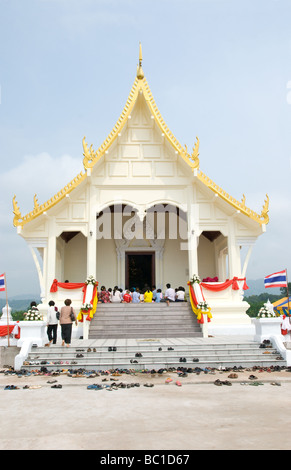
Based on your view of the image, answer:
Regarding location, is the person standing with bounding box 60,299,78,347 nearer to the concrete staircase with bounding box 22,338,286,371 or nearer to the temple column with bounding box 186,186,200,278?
the concrete staircase with bounding box 22,338,286,371

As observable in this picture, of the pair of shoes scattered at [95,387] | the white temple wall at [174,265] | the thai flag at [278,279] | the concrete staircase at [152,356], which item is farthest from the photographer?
the white temple wall at [174,265]

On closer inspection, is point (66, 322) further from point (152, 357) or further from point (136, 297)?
point (136, 297)

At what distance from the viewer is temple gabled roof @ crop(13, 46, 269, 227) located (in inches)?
536

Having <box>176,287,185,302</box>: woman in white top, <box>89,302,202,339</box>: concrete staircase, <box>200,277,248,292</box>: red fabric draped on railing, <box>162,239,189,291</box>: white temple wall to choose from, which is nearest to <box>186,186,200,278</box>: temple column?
<box>200,277,248,292</box>: red fabric draped on railing

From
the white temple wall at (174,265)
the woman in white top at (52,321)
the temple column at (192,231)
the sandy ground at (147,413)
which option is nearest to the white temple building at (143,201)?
the temple column at (192,231)

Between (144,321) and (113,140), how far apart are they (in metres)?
6.41

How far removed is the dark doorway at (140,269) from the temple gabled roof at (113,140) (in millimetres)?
4442

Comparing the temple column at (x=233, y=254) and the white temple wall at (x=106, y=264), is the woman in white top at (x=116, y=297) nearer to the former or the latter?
the white temple wall at (x=106, y=264)

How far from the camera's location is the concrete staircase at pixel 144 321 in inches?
473

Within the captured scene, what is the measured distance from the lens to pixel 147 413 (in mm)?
5121
